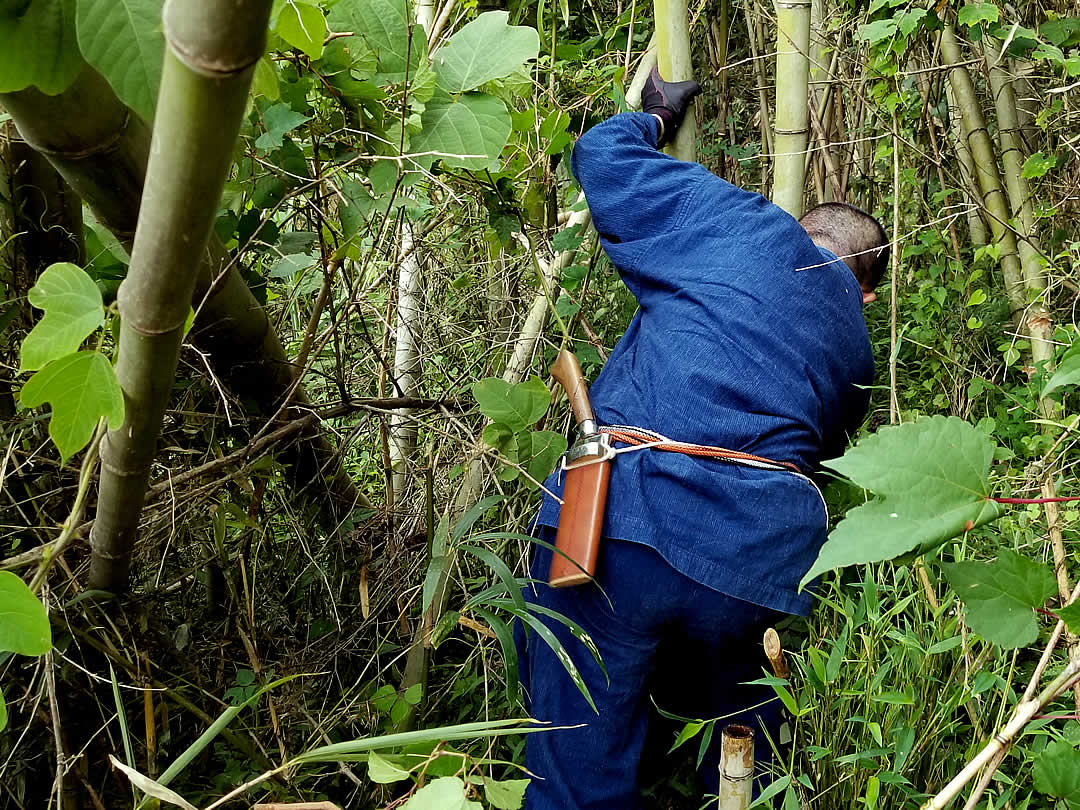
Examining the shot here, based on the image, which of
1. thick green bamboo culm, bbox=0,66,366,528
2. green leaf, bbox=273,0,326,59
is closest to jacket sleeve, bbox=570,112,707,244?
thick green bamboo culm, bbox=0,66,366,528

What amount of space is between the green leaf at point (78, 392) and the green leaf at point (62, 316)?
0.06ft

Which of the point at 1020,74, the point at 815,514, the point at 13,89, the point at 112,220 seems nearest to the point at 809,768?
the point at 815,514

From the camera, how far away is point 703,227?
186 cm

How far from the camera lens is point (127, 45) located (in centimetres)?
67

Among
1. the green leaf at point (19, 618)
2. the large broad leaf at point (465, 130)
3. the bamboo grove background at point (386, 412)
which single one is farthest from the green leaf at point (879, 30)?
the green leaf at point (19, 618)

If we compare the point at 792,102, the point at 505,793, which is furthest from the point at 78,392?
the point at 792,102

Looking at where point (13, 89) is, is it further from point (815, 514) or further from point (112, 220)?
point (815, 514)

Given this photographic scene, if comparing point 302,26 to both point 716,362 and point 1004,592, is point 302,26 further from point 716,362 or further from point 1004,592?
point 716,362

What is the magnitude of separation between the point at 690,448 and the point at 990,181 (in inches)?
64.6

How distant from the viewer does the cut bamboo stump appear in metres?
1.37

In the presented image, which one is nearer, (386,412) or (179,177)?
(179,177)

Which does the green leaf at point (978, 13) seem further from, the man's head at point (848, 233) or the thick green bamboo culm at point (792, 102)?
the man's head at point (848, 233)

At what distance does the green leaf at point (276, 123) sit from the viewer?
4.36 feet

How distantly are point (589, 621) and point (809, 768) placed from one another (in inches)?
20.1
